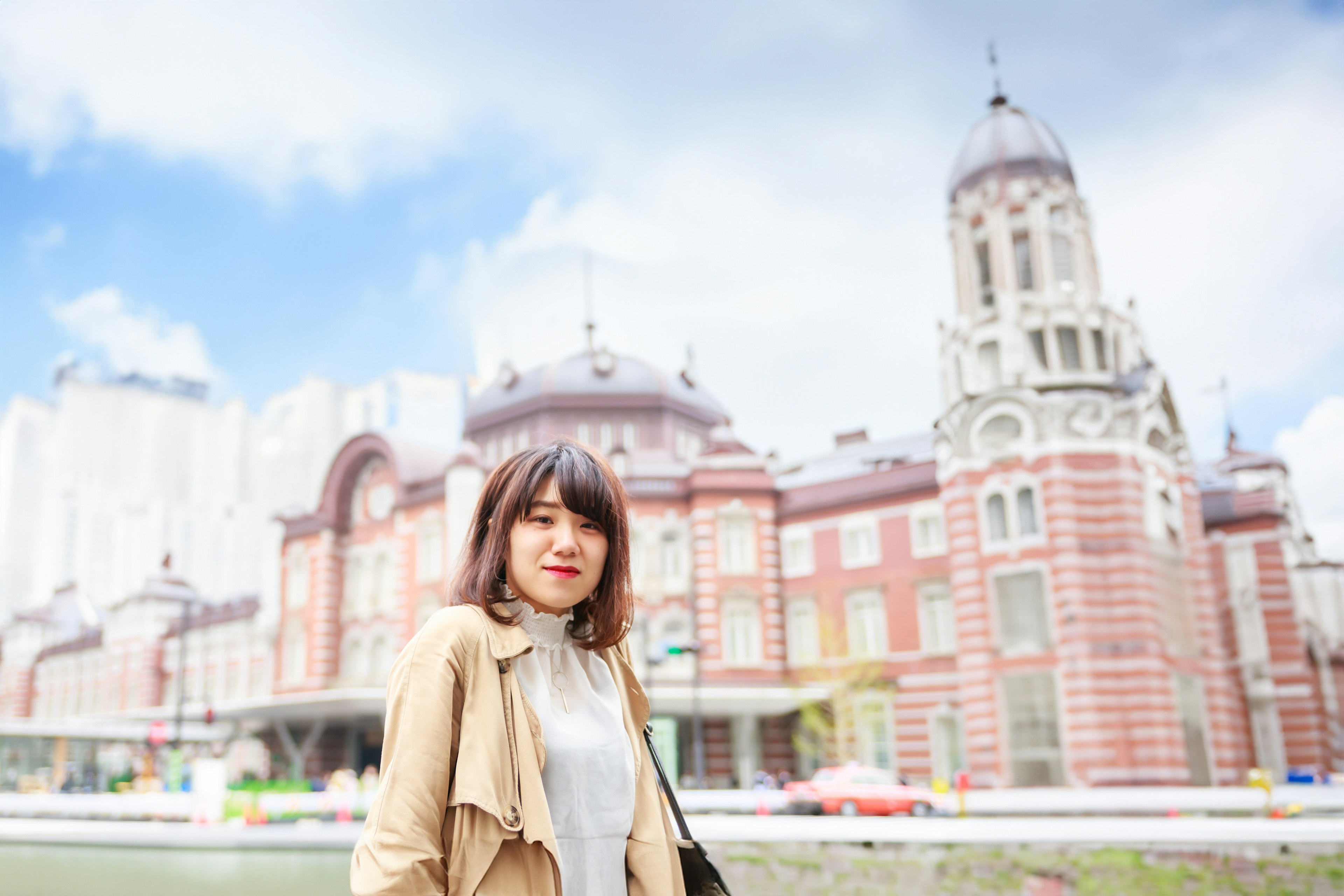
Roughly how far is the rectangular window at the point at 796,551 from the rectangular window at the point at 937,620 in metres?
3.23

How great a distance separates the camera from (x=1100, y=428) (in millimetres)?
24594

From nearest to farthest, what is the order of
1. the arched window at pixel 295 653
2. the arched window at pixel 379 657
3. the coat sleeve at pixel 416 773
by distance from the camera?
the coat sleeve at pixel 416 773
the arched window at pixel 379 657
the arched window at pixel 295 653

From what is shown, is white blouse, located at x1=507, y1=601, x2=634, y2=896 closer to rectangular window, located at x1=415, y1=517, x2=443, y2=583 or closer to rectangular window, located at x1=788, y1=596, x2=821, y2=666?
rectangular window, located at x1=788, y1=596, x2=821, y2=666

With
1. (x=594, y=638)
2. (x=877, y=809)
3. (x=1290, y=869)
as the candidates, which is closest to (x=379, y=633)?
(x=877, y=809)

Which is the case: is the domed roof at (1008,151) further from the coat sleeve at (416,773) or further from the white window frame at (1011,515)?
the coat sleeve at (416,773)

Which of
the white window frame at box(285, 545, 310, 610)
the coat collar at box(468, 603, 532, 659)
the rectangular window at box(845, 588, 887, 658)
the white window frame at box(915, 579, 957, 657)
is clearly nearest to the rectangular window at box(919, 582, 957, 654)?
the white window frame at box(915, 579, 957, 657)

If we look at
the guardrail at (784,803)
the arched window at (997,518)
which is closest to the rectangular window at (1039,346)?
the arched window at (997,518)

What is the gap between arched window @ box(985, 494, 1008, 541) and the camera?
82.3 ft

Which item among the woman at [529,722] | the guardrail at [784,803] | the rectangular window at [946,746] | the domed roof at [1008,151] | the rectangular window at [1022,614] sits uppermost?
the domed roof at [1008,151]

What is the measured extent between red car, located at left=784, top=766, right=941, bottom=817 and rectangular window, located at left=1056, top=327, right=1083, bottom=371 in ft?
37.7

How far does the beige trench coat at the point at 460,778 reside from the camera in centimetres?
184

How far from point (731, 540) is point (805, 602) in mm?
2562

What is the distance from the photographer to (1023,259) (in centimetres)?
2738

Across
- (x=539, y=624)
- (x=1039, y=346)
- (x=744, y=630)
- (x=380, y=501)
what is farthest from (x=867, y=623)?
(x=539, y=624)
